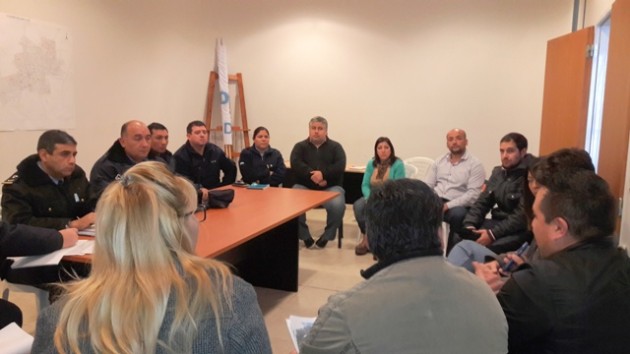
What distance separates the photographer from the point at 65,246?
2.27 metres

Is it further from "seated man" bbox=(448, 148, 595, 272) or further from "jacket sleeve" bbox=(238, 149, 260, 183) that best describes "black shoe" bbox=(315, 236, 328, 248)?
"seated man" bbox=(448, 148, 595, 272)

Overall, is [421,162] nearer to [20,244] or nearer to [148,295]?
[20,244]

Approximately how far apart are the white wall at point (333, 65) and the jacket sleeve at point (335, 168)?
46.1 inches

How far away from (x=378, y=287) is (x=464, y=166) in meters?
3.43

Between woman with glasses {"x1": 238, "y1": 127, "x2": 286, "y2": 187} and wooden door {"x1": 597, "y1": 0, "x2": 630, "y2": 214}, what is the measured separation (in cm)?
303

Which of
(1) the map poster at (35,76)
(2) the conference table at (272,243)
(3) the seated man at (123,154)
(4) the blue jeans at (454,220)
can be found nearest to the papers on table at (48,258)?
(2) the conference table at (272,243)

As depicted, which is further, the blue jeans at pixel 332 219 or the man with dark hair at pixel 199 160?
the blue jeans at pixel 332 219

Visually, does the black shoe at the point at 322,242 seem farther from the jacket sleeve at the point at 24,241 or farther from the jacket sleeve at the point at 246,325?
the jacket sleeve at the point at 246,325

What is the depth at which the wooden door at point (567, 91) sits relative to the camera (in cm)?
357

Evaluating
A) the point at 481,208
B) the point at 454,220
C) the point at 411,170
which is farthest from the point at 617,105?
the point at 411,170

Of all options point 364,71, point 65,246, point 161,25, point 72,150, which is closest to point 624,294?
point 65,246

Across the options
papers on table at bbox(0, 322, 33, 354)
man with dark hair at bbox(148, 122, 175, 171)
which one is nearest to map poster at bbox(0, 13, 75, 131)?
man with dark hair at bbox(148, 122, 175, 171)

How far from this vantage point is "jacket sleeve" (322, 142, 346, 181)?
4.98m

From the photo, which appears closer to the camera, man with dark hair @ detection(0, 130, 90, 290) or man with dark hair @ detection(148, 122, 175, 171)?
man with dark hair @ detection(0, 130, 90, 290)
